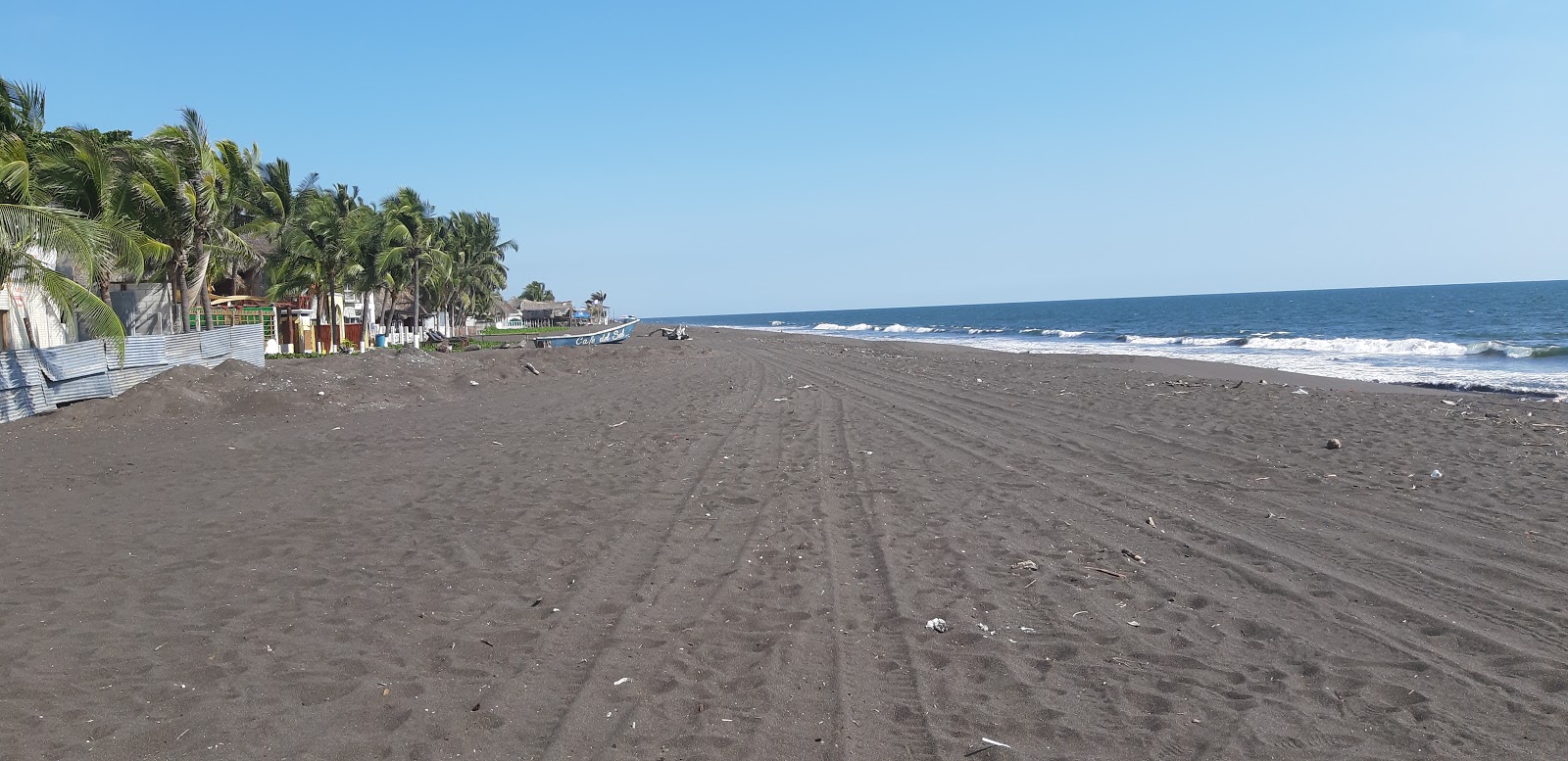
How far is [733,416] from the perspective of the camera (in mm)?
13594

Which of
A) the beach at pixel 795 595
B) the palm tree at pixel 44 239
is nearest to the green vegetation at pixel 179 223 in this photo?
the palm tree at pixel 44 239

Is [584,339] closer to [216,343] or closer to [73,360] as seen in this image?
[216,343]

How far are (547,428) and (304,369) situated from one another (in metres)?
8.09

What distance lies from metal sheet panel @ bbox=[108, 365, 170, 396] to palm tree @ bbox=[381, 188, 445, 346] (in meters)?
20.2

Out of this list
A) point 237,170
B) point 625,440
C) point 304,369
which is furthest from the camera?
point 237,170

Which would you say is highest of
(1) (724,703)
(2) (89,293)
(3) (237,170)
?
(3) (237,170)

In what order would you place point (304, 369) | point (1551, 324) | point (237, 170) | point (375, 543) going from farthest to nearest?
1. point (1551, 324)
2. point (237, 170)
3. point (304, 369)
4. point (375, 543)

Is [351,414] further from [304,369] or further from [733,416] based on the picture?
[733,416]

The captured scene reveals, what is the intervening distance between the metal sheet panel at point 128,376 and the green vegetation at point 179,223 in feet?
3.57

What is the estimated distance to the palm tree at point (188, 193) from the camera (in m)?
19.4

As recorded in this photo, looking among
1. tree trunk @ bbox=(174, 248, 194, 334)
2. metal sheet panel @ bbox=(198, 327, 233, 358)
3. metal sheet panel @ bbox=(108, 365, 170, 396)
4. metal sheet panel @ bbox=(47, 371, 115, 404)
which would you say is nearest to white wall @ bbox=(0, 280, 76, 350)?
tree trunk @ bbox=(174, 248, 194, 334)

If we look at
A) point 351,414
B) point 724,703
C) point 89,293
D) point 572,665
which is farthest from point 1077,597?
point 89,293

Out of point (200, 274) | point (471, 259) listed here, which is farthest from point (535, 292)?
point (200, 274)

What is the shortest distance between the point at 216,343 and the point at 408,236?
62.9 feet
